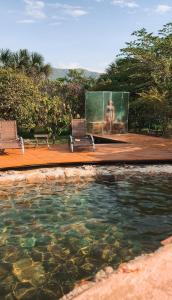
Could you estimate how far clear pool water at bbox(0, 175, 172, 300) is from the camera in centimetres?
517

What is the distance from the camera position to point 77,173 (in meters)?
10.4

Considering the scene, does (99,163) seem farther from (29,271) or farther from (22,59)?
(22,59)

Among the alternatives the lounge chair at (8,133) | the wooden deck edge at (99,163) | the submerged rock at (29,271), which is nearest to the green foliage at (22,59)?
the lounge chair at (8,133)

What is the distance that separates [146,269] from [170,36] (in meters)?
20.1

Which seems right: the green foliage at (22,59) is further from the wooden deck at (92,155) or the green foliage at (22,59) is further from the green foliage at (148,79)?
the wooden deck at (92,155)

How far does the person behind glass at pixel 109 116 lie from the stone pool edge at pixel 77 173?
5.97 m

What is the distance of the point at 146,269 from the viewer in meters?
4.73

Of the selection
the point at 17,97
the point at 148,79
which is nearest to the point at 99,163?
the point at 17,97

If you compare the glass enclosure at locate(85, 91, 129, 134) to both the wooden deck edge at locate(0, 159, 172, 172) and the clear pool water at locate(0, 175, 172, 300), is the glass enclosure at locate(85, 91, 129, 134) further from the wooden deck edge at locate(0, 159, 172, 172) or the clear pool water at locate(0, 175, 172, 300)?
the clear pool water at locate(0, 175, 172, 300)

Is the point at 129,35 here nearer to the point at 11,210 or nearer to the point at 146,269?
the point at 11,210

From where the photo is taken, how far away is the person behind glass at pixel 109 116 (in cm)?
1694

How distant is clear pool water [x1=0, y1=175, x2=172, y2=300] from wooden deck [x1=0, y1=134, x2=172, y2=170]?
1300 millimetres

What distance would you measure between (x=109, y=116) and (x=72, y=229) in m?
10.6

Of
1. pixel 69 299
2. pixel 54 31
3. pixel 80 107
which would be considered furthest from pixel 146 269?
pixel 54 31
